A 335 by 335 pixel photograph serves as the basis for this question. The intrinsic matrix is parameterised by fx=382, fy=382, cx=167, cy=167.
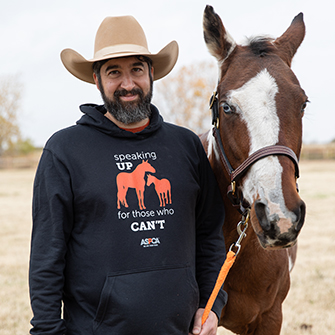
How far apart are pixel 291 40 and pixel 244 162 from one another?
1033mm

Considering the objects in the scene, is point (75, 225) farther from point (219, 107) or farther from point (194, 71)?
point (194, 71)

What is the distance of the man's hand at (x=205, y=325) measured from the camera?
2135 mm

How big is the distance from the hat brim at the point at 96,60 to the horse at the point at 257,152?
0.91 feet

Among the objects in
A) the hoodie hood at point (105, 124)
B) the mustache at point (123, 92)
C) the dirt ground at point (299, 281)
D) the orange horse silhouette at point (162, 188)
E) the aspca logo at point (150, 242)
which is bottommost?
the dirt ground at point (299, 281)

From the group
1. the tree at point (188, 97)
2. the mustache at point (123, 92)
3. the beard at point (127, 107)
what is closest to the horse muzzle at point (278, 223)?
the beard at point (127, 107)

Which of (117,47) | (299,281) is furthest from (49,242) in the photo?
(299,281)

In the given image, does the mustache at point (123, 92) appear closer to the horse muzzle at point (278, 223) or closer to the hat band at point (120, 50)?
the hat band at point (120, 50)

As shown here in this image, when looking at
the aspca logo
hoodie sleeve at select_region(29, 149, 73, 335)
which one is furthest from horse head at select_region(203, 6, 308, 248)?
hoodie sleeve at select_region(29, 149, 73, 335)

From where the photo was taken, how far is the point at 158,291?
196cm

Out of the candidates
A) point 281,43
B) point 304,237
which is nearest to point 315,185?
point 304,237

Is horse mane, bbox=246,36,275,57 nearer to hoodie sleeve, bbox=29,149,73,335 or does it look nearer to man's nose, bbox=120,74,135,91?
man's nose, bbox=120,74,135,91

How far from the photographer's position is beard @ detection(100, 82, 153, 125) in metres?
2.26

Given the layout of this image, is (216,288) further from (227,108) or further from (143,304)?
(227,108)

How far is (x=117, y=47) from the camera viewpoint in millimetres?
2305
